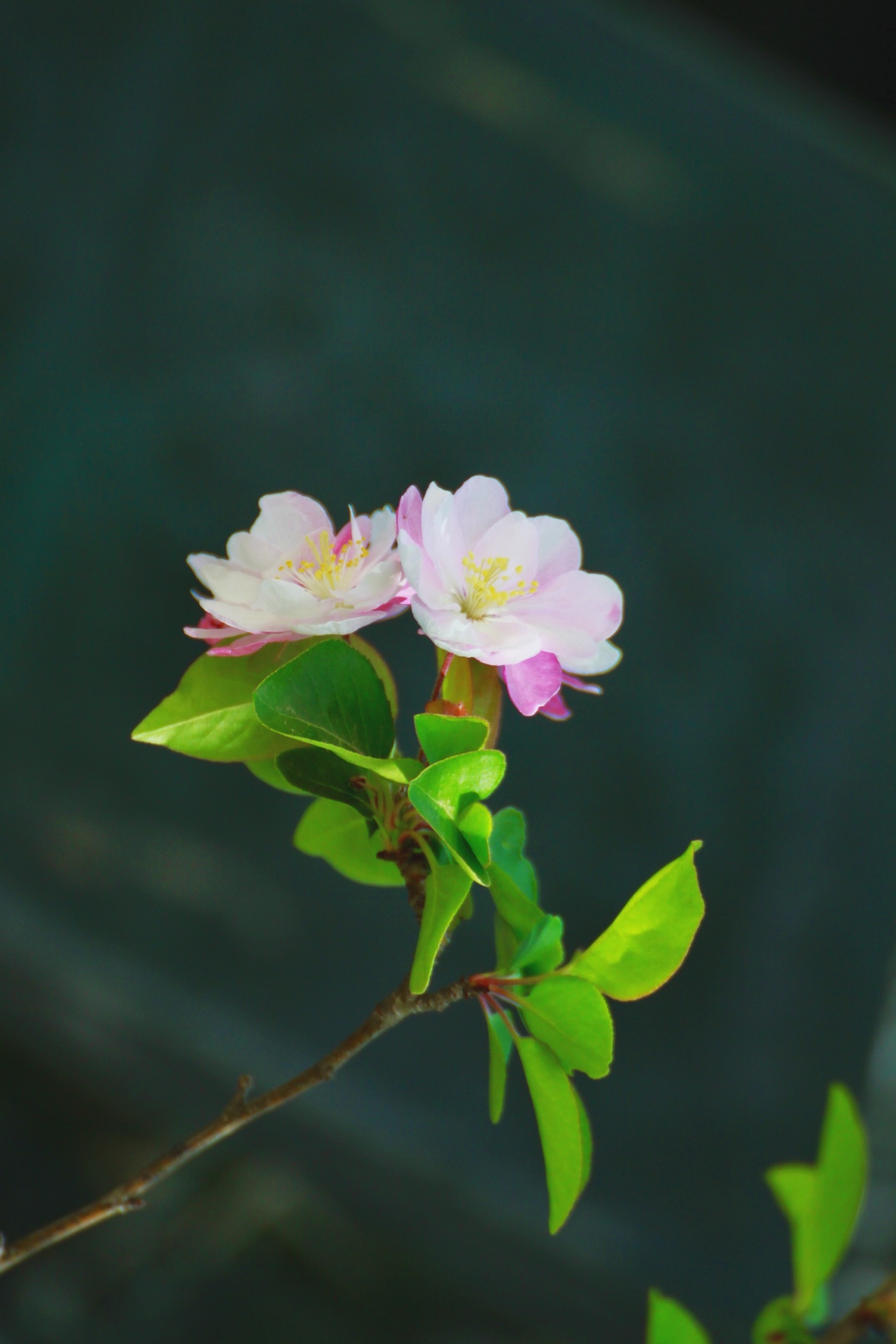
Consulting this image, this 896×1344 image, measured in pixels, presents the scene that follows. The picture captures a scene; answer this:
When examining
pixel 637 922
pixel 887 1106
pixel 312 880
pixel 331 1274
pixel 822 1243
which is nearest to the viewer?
pixel 637 922

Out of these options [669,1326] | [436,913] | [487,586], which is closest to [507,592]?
[487,586]

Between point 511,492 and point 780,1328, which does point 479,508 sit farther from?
point 511,492

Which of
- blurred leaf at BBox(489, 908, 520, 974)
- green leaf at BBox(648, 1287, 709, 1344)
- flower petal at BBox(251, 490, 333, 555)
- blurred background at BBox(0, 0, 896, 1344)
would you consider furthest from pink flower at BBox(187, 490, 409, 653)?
blurred background at BBox(0, 0, 896, 1344)

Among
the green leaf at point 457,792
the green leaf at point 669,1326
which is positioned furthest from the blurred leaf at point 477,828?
the green leaf at point 669,1326

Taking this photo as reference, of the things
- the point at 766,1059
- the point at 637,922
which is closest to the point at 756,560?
the point at 766,1059

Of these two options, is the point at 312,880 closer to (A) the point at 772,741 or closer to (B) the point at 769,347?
(A) the point at 772,741

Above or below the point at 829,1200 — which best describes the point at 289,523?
above
